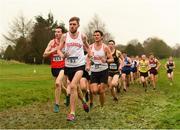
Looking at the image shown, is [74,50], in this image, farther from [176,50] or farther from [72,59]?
[176,50]

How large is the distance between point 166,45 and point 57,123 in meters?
114

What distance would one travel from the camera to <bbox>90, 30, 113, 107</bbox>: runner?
1223 centimetres

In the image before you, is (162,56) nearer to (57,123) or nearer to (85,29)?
(85,29)

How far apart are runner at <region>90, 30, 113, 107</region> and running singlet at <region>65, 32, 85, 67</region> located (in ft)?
6.28

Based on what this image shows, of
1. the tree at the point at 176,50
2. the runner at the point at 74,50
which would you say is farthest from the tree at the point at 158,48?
the runner at the point at 74,50

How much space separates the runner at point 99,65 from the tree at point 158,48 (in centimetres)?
10267

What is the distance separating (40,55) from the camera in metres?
92.6

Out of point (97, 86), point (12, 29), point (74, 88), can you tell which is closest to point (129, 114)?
point (97, 86)

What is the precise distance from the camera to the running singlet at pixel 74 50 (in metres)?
10.2

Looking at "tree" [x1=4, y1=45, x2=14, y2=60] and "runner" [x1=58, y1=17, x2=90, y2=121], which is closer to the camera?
"runner" [x1=58, y1=17, x2=90, y2=121]

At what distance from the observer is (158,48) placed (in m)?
116

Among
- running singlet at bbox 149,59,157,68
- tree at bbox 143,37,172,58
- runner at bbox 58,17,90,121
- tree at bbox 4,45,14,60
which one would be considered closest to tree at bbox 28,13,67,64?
tree at bbox 4,45,14,60

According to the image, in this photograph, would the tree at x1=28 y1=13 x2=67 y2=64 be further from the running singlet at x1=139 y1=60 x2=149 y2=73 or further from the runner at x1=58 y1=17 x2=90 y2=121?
the runner at x1=58 y1=17 x2=90 y2=121

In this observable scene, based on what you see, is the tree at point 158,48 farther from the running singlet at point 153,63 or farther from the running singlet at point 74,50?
the running singlet at point 74,50
